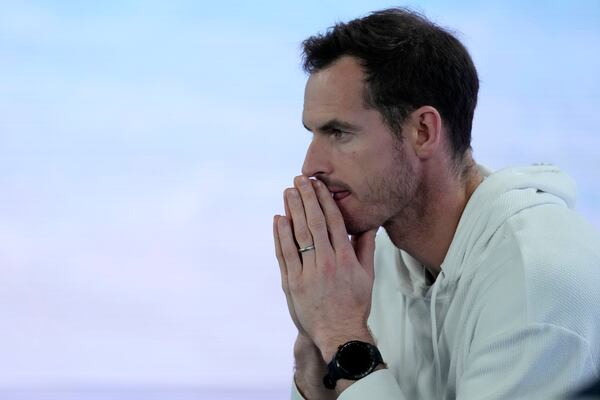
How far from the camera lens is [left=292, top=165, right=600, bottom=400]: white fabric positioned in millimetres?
1271

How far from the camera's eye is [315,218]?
1.56m

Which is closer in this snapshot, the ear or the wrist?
the wrist

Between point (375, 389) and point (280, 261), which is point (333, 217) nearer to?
point (280, 261)

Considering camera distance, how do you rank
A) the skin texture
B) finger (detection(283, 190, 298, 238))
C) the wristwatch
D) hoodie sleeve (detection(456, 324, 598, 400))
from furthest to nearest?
finger (detection(283, 190, 298, 238))
the skin texture
the wristwatch
hoodie sleeve (detection(456, 324, 598, 400))

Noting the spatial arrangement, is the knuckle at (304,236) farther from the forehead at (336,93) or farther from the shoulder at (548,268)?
the shoulder at (548,268)

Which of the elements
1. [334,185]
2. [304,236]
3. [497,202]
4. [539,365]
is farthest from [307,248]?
Answer: [539,365]

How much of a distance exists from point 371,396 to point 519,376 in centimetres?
24

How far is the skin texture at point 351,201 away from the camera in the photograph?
1512 mm

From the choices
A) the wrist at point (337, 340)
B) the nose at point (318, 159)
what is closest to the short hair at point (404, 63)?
the nose at point (318, 159)

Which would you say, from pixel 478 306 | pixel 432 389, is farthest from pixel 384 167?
pixel 432 389

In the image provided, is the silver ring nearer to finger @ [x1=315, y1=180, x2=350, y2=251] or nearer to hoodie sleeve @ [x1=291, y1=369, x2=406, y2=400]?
finger @ [x1=315, y1=180, x2=350, y2=251]

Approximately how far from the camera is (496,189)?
1.53 meters

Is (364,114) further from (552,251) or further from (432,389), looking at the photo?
(432,389)

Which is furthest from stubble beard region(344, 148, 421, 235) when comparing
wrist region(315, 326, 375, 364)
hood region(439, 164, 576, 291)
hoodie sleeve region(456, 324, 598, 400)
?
hoodie sleeve region(456, 324, 598, 400)
